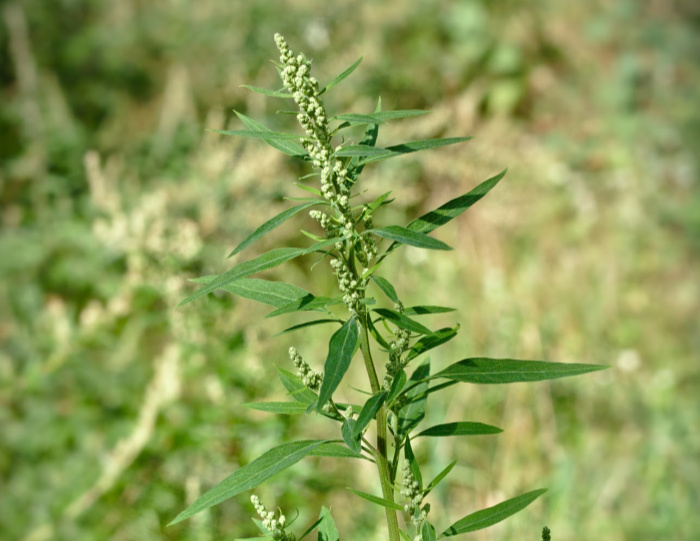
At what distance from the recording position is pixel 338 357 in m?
0.55

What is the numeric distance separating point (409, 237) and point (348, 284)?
0.26 ft

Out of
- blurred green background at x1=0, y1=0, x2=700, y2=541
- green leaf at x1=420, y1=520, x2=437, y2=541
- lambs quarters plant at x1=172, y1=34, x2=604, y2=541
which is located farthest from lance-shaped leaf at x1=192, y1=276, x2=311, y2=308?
blurred green background at x1=0, y1=0, x2=700, y2=541

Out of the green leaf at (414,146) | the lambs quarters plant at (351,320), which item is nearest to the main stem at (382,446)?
the lambs quarters plant at (351,320)

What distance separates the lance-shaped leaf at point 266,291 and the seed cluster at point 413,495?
6.8 inches

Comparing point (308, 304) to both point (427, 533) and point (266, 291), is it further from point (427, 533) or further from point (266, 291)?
point (427, 533)

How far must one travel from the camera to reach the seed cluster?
617 millimetres

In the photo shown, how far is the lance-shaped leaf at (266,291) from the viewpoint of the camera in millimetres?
637

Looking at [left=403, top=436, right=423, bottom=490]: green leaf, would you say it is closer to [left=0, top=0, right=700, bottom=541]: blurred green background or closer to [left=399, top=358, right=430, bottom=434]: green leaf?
[left=399, top=358, right=430, bottom=434]: green leaf

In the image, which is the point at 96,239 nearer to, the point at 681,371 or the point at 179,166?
the point at 179,166

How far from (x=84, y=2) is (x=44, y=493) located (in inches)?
132

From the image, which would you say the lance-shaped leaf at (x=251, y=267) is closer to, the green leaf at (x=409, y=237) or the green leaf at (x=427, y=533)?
the green leaf at (x=409, y=237)

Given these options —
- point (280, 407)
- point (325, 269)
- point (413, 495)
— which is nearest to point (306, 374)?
point (280, 407)

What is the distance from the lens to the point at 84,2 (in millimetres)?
4477

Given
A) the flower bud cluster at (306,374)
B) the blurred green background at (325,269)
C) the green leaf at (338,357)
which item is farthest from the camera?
the blurred green background at (325,269)
